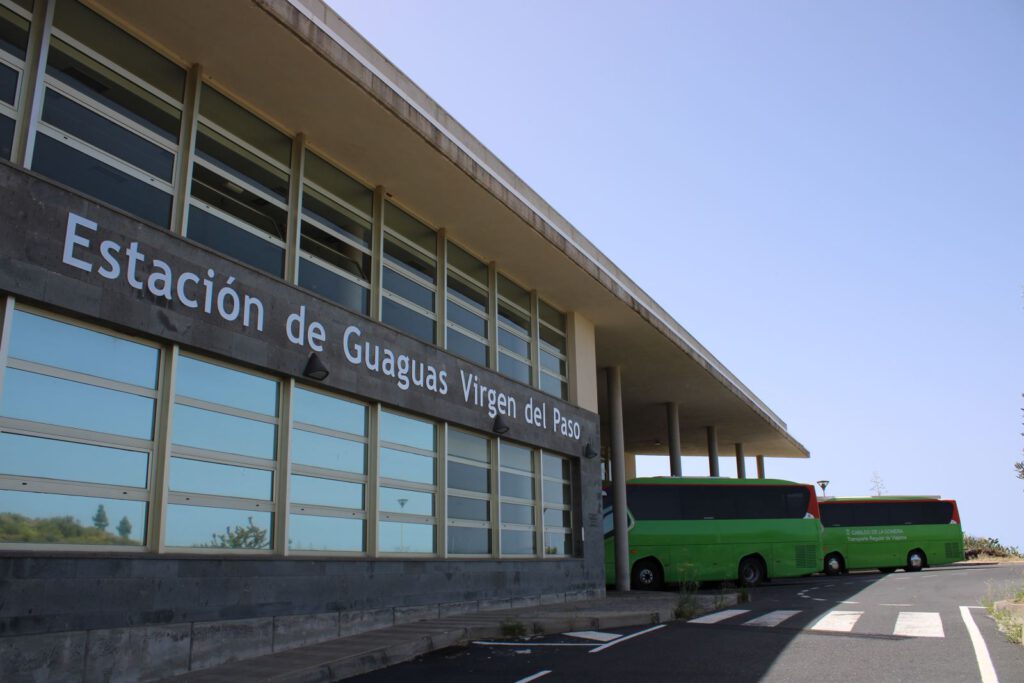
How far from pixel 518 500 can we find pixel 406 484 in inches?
154

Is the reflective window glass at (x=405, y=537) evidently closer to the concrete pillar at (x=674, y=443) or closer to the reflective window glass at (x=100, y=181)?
the reflective window glass at (x=100, y=181)

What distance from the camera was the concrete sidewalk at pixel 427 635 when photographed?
8609 millimetres

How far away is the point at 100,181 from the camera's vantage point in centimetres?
920

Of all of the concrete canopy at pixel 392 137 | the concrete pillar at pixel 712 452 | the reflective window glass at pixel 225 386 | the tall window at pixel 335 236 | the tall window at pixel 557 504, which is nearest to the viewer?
the reflective window glass at pixel 225 386

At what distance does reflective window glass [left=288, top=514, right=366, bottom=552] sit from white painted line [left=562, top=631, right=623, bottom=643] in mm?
A: 3168

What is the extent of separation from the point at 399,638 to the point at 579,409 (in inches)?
376

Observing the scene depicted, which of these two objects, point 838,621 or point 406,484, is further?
point 406,484

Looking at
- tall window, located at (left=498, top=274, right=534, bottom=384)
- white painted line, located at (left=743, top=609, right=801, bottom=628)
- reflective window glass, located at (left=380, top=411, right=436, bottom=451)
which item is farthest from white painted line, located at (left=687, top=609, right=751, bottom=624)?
tall window, located at (left=498, top=274, right=534, bottom=384)

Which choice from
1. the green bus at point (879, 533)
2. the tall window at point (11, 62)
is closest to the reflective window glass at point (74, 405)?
the tall window at point (11, 62)

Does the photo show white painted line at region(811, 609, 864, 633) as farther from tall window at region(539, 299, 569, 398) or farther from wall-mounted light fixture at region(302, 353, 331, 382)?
wall-mounted light fixture at region(302, 353, 331, 382)

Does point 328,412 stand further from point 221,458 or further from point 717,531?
point 717,531

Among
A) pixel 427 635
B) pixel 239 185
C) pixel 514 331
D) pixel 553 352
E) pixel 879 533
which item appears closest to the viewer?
pixel 427 635

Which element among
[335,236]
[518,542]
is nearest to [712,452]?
[518,542]

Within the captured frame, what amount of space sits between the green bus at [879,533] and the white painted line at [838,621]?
19.4 m
